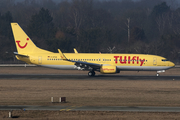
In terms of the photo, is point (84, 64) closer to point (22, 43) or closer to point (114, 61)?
point (114, 61)

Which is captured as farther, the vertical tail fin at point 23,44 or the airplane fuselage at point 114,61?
the vertical tail fin at point 23,44

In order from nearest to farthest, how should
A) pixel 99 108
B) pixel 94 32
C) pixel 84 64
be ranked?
pixel 99 108
pixel 84 64
pixel 94 32

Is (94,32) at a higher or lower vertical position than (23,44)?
higher

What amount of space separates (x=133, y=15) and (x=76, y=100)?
133547 mm

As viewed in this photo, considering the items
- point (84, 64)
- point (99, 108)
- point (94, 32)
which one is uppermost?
point (94, 32)

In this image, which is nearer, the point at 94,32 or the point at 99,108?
the point at 99,108

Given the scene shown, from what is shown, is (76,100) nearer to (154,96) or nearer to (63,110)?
(63,110)

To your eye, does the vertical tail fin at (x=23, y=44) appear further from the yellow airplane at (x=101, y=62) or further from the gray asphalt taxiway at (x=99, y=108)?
the gray asphalt taxiway at (x=99, y=108)

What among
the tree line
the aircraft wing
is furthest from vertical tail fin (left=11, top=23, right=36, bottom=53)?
the tree line

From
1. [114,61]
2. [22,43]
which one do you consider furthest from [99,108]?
[22,43]

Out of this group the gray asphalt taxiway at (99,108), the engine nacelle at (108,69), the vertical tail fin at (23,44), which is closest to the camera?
the gray asphalt taxiway at (99,108)

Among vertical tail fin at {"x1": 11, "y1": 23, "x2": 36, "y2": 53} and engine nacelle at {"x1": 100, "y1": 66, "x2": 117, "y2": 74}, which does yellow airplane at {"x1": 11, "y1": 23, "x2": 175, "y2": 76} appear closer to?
engine nacelle at {"x1": 100, "y1": 66, "x2": 117, "y2": 74}

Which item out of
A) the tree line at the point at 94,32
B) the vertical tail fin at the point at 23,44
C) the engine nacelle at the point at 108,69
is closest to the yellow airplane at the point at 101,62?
the engine nacelle at the point at 108,69

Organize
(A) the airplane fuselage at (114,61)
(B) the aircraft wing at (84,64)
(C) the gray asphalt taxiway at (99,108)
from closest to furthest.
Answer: (C) the gray asphalt taxiway at (99,108) → (B) the aircraft wing at (84,64) → (A) the airplane fuselage at (114,61)
